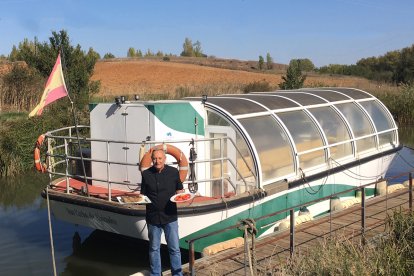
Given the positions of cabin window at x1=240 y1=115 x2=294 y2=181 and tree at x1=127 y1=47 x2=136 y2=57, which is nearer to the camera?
cabin window at x1=240 y1=115 x2=294 y2=181

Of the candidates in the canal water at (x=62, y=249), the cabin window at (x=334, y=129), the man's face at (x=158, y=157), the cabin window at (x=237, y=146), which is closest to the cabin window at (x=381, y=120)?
the cabin window at (x=334, y=129)

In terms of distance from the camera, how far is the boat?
28.4 ft

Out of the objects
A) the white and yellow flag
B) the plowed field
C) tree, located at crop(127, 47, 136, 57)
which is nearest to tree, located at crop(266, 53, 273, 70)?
the plowed field

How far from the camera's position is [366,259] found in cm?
616

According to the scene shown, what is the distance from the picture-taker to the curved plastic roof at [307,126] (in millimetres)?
9750

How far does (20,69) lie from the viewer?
88.4 feet

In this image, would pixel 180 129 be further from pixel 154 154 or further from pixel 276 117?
pixel 154 154

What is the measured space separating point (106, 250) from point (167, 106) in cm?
342

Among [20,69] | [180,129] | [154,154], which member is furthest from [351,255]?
[20,69]

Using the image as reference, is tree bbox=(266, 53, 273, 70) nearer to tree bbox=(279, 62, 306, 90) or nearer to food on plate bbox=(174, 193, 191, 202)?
tree bbox=(279, 62, 306, 90)

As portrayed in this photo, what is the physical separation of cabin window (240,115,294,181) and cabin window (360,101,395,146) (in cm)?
462

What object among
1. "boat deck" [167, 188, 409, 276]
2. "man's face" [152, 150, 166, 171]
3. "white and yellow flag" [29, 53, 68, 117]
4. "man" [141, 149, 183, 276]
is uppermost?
"white and yellow flag" [29, 53, 68, 117]

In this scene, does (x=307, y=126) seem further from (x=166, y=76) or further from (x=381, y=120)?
(x=166, y=76)

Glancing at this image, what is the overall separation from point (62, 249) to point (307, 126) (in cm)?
608
